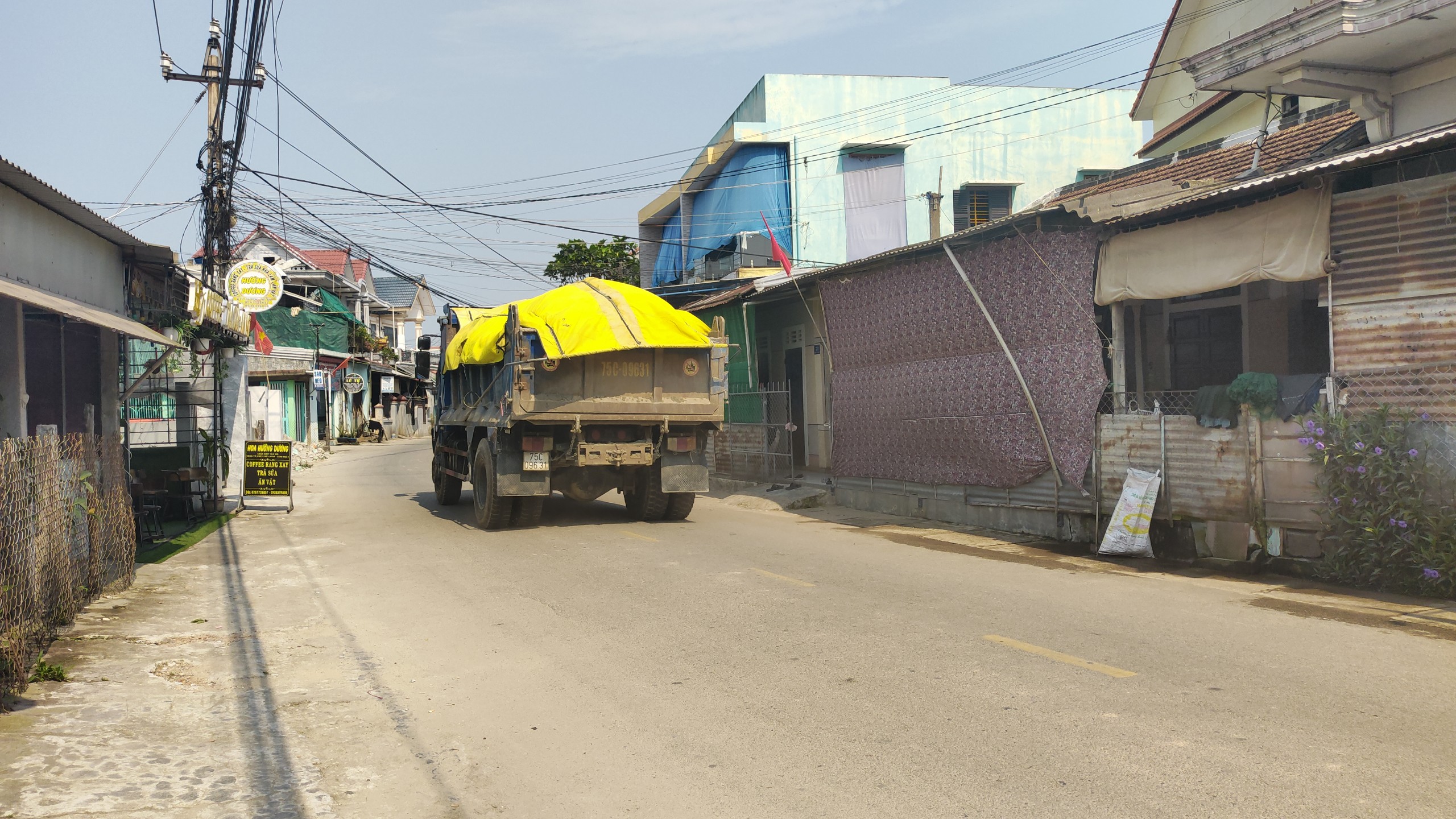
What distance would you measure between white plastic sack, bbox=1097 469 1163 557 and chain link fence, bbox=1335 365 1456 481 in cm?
201

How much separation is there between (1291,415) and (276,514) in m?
15.1

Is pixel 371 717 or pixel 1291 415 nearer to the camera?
pixel 371 717

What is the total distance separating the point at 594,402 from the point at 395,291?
186 feet

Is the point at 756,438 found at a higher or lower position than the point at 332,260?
lower

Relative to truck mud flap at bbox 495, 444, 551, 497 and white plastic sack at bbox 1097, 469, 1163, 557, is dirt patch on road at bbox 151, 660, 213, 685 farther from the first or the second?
white plastic sack at bbox 1097, 469, 1163, 557

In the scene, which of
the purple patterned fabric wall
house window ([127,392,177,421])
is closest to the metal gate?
the purple patterned fabric wall

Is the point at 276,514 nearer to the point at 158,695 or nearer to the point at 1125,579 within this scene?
the point at 158,695

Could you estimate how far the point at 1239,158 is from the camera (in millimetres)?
12883

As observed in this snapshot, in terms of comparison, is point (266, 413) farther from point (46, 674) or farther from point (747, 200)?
point (46, 674)

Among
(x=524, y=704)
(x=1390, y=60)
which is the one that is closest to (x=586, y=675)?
(x=524, y=704)

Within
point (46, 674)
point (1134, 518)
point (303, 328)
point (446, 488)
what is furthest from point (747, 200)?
point (46, 674)

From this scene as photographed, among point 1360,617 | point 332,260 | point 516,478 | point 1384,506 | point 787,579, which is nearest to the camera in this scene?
point 1360,617

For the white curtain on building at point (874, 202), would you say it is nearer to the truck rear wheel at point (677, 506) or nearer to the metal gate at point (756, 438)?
the metal gate at point (756, 438)

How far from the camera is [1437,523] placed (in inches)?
320
